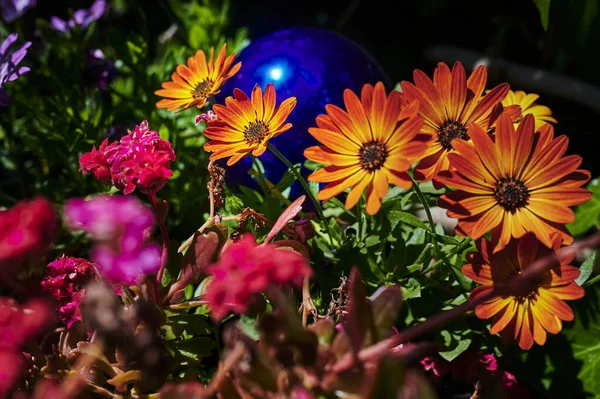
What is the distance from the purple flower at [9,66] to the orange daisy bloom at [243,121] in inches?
15.1

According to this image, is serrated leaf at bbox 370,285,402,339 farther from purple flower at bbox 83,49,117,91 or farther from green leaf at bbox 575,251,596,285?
purple flower at bbox 83,49,117,91

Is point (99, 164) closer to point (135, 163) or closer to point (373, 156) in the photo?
point (135, 163)

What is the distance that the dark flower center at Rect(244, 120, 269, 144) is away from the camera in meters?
0.76

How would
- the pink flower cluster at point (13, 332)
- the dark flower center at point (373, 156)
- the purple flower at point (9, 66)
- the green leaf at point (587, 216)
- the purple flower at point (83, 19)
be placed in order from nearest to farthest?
1. the pink flower cluster at point (13, 332)
2. the dark flower center at point (373, 156)
3. the purple flower at point (9, 66)
4. the green leaf at point (587, 216)
5. the purple flower at point (83, 19)

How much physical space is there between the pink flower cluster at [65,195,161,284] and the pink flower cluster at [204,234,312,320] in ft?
0.27

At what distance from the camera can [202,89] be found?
0.86 m

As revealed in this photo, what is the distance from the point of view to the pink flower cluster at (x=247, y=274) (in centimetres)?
52

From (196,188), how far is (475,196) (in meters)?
0.68

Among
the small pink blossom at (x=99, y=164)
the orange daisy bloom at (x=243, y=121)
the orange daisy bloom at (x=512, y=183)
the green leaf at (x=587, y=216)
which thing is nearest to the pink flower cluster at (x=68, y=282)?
the small pink blossom at (x=99, y=164)

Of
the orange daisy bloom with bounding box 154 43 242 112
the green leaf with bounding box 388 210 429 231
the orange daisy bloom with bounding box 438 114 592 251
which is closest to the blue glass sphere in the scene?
the orange daisy bloom with bounding box 154 43 242 112

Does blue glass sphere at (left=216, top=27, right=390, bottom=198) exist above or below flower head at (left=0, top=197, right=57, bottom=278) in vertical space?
above

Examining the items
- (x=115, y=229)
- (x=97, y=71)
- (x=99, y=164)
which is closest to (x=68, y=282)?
(x=99, y=164)

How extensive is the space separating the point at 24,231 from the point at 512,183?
1.68ft

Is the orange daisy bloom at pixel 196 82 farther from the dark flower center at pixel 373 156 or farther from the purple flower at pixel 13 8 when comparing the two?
the purple flower at pixel 13 8
